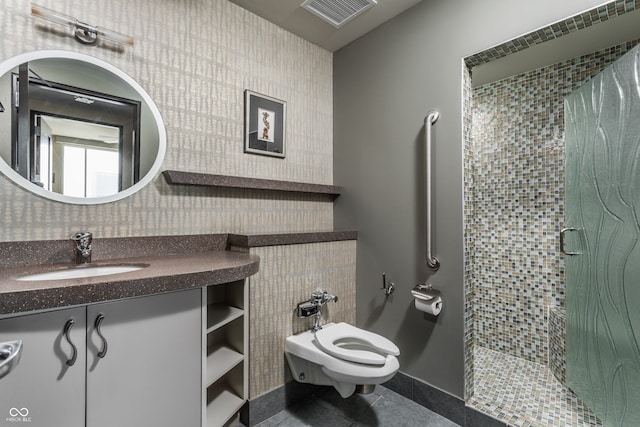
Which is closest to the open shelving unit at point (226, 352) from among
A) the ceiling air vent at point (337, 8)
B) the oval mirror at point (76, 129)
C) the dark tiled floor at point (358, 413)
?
the dark tiled floor at point (358, 413)

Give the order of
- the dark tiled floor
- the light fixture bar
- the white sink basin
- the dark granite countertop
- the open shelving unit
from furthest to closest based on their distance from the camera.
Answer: the dark tiled floor, the open shelving unit, the light fixture bar, the white sink basin, the dark granite countertop

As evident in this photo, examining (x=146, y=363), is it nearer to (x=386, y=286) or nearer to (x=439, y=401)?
(x=386, y=286)

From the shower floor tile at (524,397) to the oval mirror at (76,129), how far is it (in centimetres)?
225

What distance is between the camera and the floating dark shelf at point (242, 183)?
1.66m

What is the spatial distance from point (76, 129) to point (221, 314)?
1.15m

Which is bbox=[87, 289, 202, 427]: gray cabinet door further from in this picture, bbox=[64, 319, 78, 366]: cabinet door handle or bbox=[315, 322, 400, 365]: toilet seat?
bbox=[315, 322, 400, 365]: toilet seat

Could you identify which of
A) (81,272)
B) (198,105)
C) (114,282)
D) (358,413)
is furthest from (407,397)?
(198,105)

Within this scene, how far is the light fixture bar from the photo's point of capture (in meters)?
1.32

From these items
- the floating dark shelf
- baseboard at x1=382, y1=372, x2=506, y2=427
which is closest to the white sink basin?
the floating dark shelf

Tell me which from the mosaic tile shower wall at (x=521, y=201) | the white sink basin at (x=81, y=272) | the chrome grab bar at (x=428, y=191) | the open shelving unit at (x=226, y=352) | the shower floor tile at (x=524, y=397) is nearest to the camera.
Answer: the white sink basin at (x=81, y=272)

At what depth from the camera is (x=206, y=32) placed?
1802 millimetres

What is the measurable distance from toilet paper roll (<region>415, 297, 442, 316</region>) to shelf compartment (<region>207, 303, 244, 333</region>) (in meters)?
1.02

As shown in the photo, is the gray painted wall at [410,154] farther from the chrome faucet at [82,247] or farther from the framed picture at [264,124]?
the chrome faucet at [82,247]

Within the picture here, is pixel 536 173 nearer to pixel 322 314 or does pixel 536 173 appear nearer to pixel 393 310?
pixel 393 310
